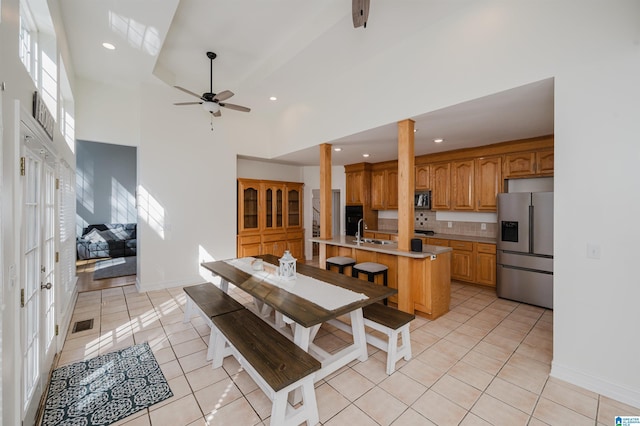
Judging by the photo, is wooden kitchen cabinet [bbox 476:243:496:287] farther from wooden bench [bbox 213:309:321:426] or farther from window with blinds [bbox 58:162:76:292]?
window with blinds [bbox 58:162:76:292]

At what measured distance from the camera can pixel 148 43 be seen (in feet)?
10.6

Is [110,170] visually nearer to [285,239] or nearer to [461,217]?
[285,239]

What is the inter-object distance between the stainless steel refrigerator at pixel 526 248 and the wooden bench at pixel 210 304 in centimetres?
397

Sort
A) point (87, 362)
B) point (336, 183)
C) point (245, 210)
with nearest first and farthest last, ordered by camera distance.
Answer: point (87, 362) → point (245, 210) → point (336, 183)

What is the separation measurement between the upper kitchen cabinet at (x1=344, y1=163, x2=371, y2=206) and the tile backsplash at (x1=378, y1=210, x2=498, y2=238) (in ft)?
3.06

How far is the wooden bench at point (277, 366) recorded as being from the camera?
1632 millimetres

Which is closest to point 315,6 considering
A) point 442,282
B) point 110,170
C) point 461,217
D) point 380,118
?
point 380,118

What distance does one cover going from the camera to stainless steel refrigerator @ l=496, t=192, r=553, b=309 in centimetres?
372

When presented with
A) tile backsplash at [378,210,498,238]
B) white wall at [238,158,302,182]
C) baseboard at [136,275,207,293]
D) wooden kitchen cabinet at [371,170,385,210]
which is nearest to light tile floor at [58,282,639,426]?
baseboard at [136,275,207,293]

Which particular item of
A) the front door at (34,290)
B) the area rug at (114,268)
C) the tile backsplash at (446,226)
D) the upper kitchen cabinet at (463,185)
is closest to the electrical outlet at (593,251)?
the tile backsplash at (446,226)

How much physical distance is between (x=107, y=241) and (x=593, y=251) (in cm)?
942

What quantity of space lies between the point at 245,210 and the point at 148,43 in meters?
3.29

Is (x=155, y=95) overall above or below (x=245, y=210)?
above

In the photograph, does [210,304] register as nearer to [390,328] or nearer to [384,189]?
[390,328]
